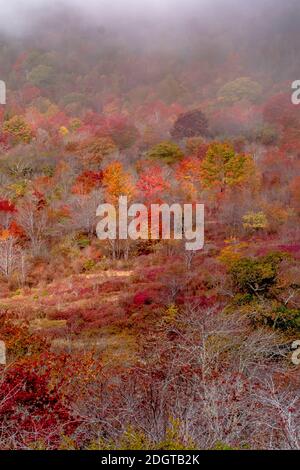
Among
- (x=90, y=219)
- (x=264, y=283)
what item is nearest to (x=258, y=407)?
(x=264, y=283)

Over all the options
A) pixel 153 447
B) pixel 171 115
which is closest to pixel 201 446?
pixel 153 447

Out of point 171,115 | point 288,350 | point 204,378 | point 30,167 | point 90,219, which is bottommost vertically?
point 288,350

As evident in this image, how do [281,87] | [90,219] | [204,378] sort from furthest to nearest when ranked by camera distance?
[281,87] → [90,219] → [204,378]

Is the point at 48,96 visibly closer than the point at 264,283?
No

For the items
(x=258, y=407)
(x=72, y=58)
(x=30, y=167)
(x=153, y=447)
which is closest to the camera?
(x=153, y=447)

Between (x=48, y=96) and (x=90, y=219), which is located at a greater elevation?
(x=48, y=96)

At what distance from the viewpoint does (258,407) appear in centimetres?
640

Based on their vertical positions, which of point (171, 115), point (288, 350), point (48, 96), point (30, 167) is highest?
point (48, 96)

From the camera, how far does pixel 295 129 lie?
46.2 metres

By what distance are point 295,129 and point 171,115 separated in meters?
23.3

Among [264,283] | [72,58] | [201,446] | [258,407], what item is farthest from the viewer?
[72,58]

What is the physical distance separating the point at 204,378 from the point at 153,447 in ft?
8.05

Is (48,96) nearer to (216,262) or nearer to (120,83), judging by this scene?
(120,83)

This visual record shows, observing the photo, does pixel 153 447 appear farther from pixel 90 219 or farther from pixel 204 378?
pixel 90 219
